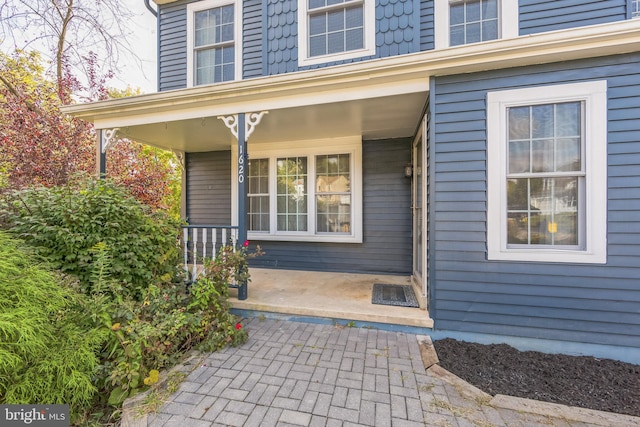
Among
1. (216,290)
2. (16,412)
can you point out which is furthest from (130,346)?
(216,290)

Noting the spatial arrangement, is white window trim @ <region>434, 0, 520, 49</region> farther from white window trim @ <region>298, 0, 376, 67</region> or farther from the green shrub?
the green shrub

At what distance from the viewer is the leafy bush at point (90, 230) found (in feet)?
8.18

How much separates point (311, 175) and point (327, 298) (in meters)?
2.29

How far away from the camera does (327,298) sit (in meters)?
3.44

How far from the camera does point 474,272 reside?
2.75m

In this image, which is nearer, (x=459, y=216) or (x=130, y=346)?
(x=130, y=346)

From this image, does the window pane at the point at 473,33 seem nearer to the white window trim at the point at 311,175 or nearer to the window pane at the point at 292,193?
the white window trim at the point at 311,175

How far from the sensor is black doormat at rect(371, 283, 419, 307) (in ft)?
10.8

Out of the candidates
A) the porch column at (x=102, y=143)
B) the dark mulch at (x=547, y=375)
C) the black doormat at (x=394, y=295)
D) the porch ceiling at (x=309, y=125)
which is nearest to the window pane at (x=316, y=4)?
the porch ceiling at (x=309, y=125)

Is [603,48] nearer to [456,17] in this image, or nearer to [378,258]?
[456,17]

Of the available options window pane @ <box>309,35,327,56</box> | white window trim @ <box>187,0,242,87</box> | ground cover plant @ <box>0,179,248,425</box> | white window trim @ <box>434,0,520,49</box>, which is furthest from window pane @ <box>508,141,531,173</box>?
white window trim @ <box>187,0,242,87</box>

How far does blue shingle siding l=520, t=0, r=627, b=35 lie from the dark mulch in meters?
3.57

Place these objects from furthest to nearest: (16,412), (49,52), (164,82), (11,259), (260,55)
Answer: (49,52)
(164,82)
(260,55)
(11,259)
(16,412)

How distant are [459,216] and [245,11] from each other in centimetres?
465
